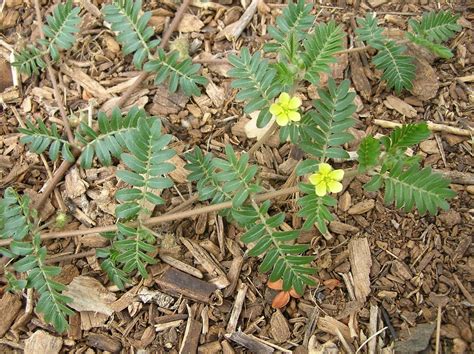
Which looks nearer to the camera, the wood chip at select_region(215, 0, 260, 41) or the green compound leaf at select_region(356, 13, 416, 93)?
the green compound leaf at select_region(356, 13, 416, 93)

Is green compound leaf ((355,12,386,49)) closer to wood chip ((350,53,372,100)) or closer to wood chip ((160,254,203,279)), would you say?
wood chip ((350,53,372,100))

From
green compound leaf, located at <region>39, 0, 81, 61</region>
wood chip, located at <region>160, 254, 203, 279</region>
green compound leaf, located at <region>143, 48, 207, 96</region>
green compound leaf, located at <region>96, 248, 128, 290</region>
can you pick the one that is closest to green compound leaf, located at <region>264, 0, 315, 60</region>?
green compound leaf, located at <region>143, 48, 207, 96</region>

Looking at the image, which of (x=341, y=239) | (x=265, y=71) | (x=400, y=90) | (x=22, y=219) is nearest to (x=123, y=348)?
(x=22, y=219)

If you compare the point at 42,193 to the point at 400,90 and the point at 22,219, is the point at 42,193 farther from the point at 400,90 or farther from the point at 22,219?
the point at 400,90

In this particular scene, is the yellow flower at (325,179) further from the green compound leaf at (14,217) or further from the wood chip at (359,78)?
the green compound leaf at (14,217)

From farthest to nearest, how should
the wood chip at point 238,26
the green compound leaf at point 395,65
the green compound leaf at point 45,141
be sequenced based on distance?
the wood chip at point 238,26 < the green compound leaf at point 395,65 < the green compound leaf at point 45,141

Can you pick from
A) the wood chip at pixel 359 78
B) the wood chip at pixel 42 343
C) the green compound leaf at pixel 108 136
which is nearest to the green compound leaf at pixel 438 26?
the wood chip at pixel 359 78
